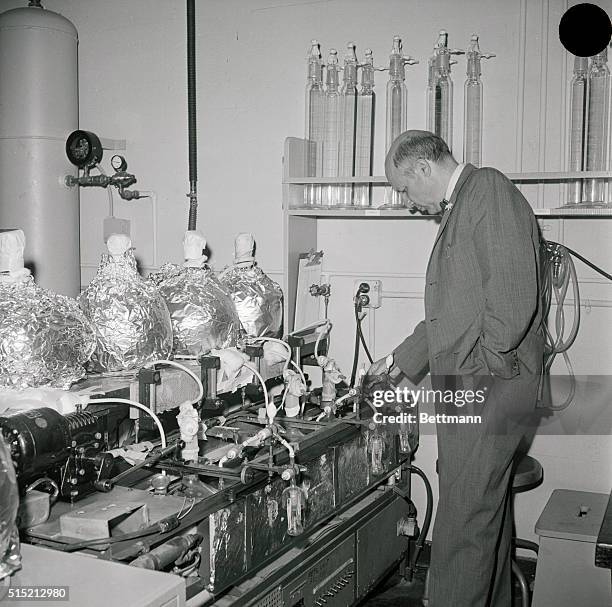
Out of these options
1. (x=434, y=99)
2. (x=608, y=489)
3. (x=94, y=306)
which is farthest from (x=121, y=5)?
(x=608, y=489)

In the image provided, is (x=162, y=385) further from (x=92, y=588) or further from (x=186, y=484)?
(x=92, y=588)

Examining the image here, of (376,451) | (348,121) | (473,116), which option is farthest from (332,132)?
(376,451)

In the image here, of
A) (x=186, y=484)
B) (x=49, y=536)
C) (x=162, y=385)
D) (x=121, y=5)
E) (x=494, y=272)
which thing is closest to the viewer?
(x=49, y=536)

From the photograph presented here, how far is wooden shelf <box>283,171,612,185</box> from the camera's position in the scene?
7.11 ft

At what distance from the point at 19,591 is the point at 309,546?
0.81 m

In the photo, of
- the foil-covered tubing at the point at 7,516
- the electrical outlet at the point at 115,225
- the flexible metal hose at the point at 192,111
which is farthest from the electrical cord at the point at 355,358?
the foil-covered tubing at the point at 7,516

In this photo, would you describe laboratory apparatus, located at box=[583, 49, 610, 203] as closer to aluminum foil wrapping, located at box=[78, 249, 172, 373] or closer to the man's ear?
the man's ear

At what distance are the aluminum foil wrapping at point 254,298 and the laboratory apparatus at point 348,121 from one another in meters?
0.48

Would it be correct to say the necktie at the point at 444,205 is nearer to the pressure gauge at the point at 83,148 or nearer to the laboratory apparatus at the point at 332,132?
the laboratory apparatus at the point at 332,132

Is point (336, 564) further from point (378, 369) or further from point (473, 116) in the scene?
point (473, 116)

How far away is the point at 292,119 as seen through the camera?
2.79m

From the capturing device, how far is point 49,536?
1.25 m

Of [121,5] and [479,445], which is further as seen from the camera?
→ [121,5]

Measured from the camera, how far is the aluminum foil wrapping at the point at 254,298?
2215 mm
